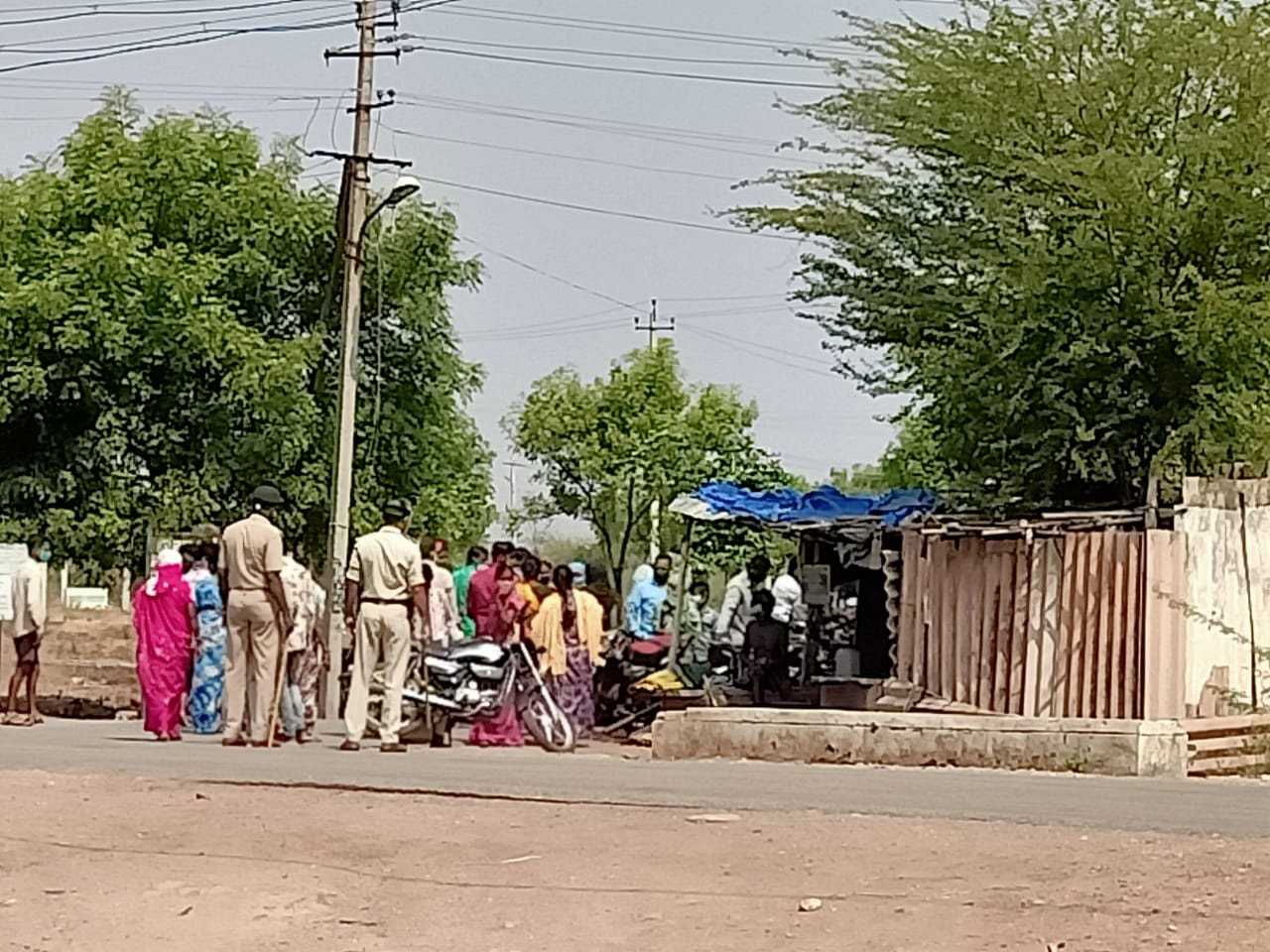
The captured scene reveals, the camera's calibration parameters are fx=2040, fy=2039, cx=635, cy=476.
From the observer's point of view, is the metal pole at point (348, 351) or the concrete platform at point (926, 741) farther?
the metal pole at point (348, 351)

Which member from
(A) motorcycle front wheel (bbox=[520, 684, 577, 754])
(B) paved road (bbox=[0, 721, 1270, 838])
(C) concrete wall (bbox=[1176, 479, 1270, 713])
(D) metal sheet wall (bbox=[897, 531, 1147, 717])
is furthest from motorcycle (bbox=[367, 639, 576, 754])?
(C) concrete wall (bbox=[1176, 479, 1270, 713])

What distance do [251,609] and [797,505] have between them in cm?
837

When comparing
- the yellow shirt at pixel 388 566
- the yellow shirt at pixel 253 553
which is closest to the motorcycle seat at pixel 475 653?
the yellow shirt at pixel 388 566

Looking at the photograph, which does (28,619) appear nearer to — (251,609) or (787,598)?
(251,609)

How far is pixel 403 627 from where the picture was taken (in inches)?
585

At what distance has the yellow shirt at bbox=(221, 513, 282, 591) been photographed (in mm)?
14844

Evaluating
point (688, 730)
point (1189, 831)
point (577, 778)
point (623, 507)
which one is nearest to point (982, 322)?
point (688, 730)

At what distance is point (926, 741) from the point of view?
542 inches

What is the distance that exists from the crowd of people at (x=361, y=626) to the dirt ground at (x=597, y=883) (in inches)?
160

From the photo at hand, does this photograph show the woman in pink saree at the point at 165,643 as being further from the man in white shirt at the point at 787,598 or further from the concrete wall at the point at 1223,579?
the concrete wall at the point at 1223,579

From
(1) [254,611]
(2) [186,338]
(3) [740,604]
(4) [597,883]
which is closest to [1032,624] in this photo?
(3) [740,604]

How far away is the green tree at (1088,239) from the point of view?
58.4 ft

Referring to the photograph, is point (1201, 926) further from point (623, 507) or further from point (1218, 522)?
point (623, 507)

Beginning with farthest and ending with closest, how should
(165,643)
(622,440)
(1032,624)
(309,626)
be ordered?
(622,440), (309,626), (165,643), (1032,624)
